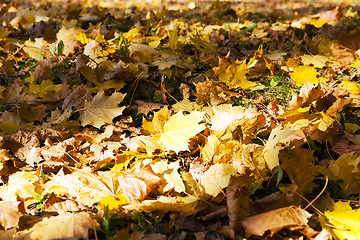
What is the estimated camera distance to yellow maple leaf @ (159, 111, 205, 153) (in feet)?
4.98

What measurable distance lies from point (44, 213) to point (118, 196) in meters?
→ 0.30

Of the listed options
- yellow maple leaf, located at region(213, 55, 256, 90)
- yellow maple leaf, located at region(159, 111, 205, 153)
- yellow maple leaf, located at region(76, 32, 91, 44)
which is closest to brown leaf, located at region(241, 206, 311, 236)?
yellow maple leaf, located at region(159, 111, 205, 153)

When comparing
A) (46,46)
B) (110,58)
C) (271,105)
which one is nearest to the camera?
(271,105)

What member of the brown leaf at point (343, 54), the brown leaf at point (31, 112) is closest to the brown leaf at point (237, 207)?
the brown leaf at point (31, 112)

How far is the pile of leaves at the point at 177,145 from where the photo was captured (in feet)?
3.86

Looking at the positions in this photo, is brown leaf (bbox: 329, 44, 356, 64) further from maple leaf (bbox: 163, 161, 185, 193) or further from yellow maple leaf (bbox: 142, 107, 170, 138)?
maple leaf (bbox: 163, 161, 185, 193)

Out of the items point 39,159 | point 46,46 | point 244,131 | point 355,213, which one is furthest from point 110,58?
point 355,213

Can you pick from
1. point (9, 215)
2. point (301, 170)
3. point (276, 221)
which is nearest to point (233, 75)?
point (301, 170)

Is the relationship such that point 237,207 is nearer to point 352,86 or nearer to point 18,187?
point 18,187

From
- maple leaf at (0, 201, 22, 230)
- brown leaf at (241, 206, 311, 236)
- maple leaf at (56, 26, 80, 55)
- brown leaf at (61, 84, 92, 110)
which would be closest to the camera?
brown leaf at (241, 206, 311, 236)

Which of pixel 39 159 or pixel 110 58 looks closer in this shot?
pixel 39 159

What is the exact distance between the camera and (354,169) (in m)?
1.37

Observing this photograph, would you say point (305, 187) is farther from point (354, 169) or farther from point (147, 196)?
point (147, 196)

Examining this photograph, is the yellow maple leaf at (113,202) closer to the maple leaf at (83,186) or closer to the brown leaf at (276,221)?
the maple leaf at (83,186)
